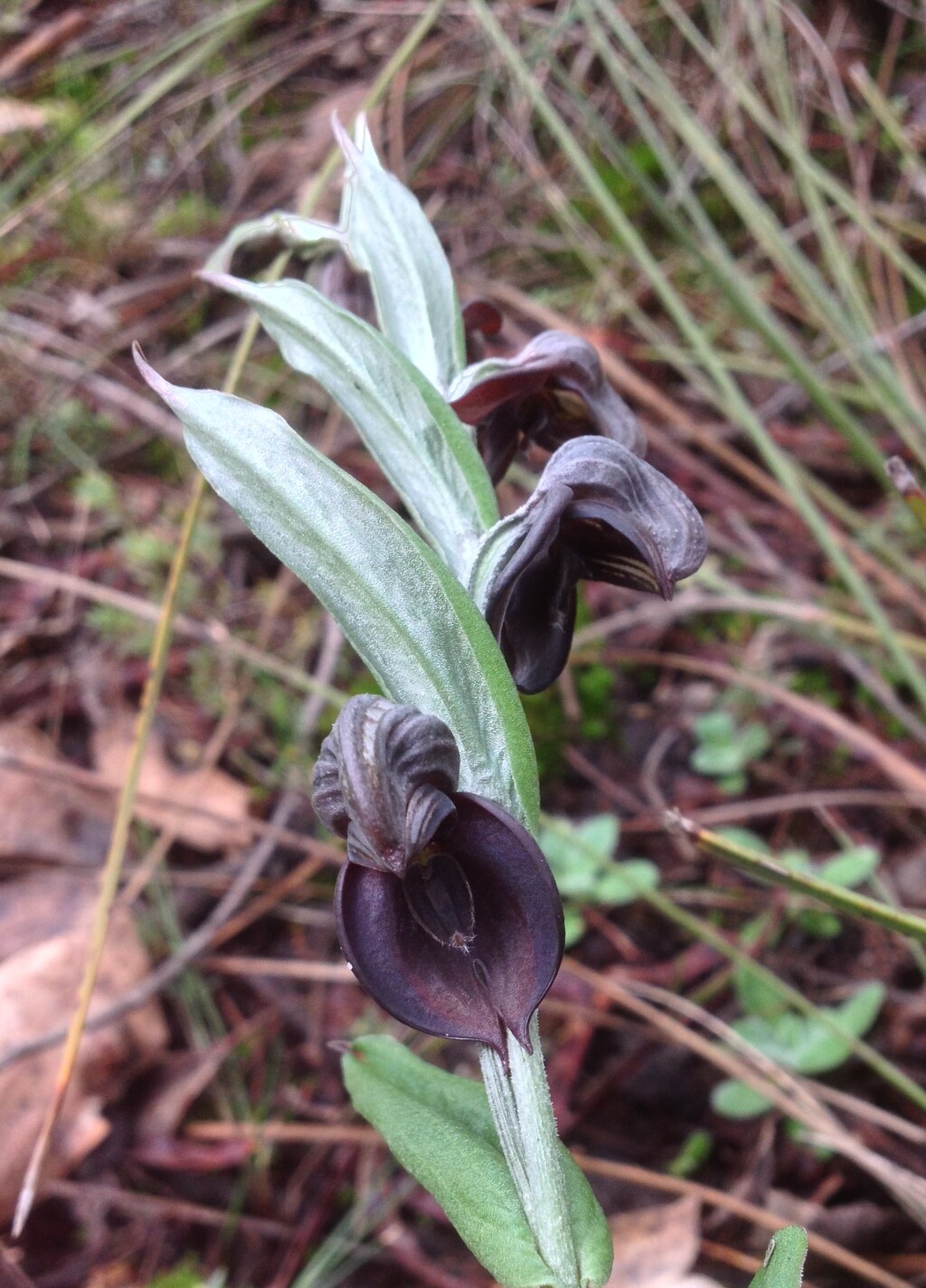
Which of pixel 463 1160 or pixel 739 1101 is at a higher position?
pixel 463 1160

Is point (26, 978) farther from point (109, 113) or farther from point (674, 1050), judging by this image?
point (109, 113)

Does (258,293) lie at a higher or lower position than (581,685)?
higher

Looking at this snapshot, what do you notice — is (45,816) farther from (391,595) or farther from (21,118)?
(21,118)

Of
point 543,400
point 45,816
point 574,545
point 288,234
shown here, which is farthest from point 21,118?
point 574,545

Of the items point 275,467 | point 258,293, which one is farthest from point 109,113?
point 275,467

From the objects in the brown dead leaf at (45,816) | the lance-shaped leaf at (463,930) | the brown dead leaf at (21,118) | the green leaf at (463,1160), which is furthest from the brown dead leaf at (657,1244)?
the brown dead leaf at (21,118)

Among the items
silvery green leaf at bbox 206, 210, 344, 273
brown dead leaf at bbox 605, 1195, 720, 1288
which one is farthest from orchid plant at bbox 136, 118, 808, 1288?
brown dead leaf at bbox 605, 1195, 720, 1288

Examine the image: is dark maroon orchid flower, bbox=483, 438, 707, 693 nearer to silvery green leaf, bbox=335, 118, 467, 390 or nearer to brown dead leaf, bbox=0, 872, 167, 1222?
silvery green leaf, bbox=335, 118, 467, 390
